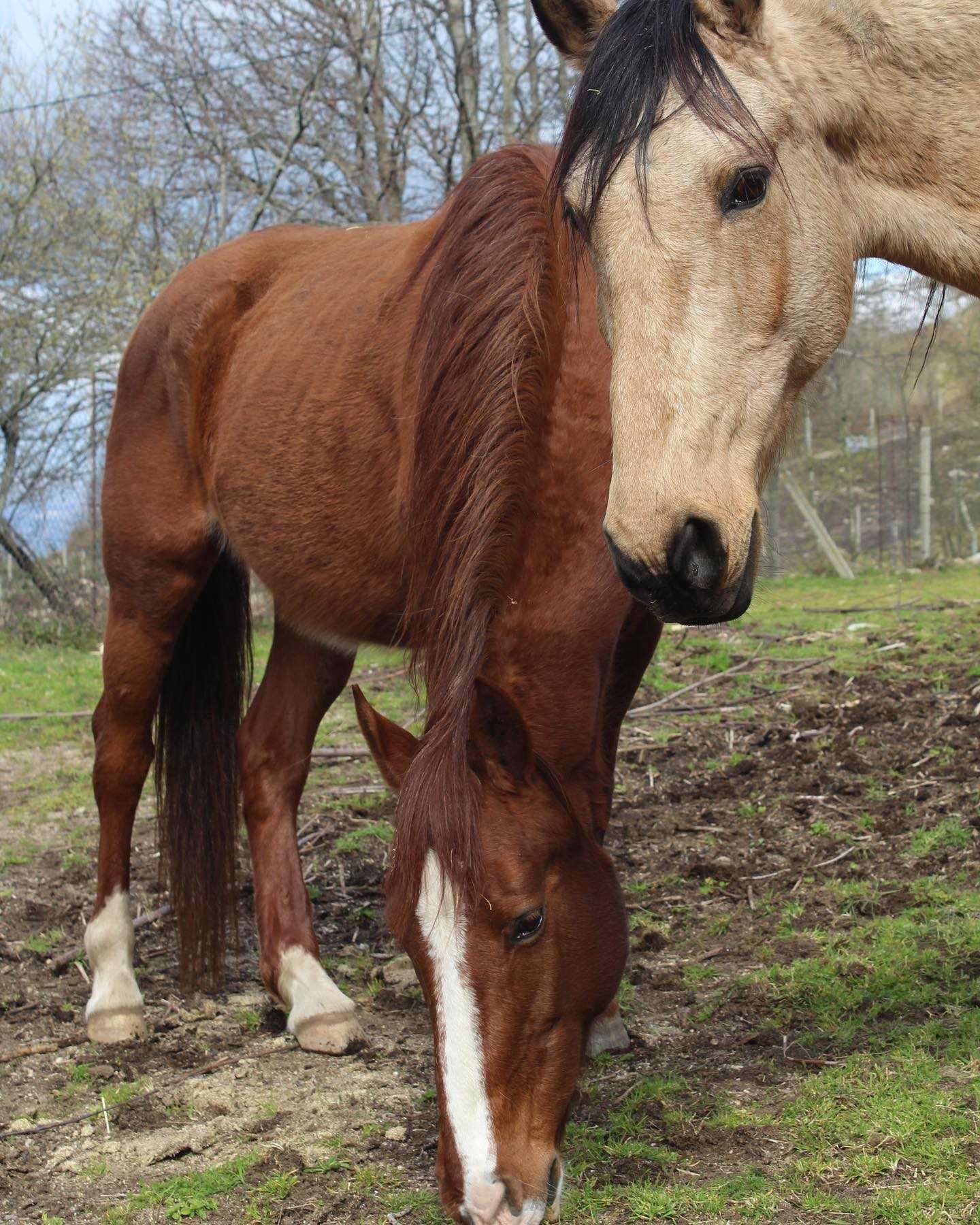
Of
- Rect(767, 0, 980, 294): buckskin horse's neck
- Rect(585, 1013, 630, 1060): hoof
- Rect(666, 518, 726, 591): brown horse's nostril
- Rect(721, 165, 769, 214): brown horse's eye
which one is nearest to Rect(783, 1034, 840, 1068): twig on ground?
Rect(585, 1013, 630, 1060): hoof

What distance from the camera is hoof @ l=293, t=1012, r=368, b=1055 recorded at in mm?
3285

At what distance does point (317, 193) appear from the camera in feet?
35.7

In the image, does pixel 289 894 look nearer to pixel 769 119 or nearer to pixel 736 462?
pixel 736 462

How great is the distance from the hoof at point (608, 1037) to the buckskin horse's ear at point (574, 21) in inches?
90.6

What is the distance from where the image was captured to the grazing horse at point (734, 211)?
2010 millimetres

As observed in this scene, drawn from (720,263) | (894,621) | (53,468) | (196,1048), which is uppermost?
(53,468)

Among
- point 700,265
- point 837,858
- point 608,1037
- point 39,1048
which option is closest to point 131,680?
point 39,1048

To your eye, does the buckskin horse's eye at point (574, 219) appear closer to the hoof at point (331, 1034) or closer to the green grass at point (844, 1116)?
the green grass at point (844, 1116)

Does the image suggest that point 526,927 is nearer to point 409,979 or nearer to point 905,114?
point 409,979

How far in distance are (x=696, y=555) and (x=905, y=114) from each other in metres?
1.12

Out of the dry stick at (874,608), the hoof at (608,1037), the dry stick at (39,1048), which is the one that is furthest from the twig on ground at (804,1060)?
the dry stick at (874,608)

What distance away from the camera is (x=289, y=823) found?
3.97 metres

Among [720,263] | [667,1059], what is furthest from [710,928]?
[720,263]

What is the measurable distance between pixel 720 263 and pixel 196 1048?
2.63m
